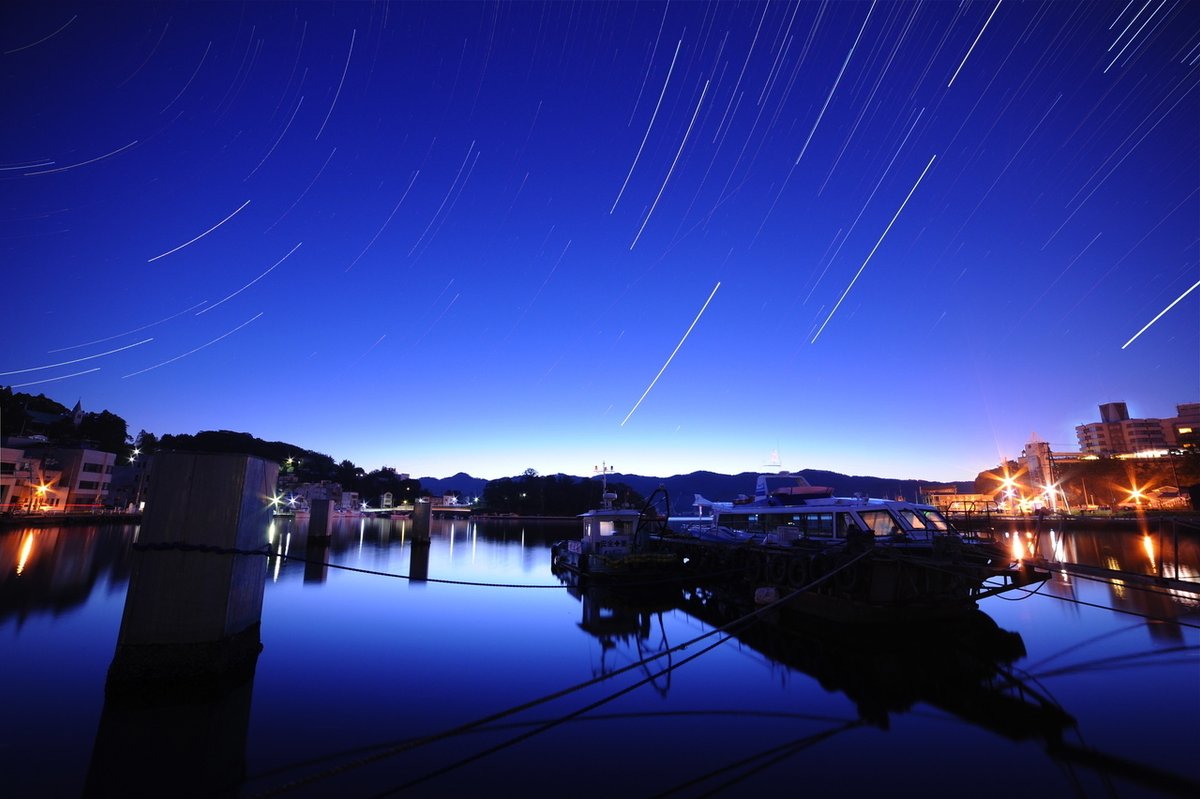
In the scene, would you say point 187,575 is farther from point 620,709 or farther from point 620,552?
point 620,552

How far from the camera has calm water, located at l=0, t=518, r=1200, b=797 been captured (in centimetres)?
788

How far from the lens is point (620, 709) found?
35.9ft

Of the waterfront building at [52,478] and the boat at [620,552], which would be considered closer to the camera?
the boat at [620,552]

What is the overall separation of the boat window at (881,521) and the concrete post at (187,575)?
818 inches

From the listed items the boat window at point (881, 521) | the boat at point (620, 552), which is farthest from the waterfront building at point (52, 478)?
the boat window at point (881, 521)

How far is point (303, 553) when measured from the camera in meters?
44.0

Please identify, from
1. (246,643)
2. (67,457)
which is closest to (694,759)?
(246,643)

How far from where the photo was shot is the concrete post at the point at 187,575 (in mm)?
8430

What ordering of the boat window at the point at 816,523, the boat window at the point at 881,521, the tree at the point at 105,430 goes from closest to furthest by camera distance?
1. the boat window at the point at 881,521
2. the boat window at the point at 816,523
3. the tree at the point at 105,430

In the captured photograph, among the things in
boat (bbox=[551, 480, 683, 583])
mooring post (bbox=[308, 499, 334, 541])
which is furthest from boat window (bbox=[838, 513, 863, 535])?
mooring post (bbox=[308, 499, 334, 541])

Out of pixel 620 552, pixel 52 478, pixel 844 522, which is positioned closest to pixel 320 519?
pixel 620 552

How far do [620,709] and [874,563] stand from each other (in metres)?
11.2

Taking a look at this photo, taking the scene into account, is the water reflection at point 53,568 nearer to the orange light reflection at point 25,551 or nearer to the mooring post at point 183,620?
the orange light reflection at point 25,551

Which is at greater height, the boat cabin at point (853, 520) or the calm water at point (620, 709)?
the boat cabin at point (853, 520)
